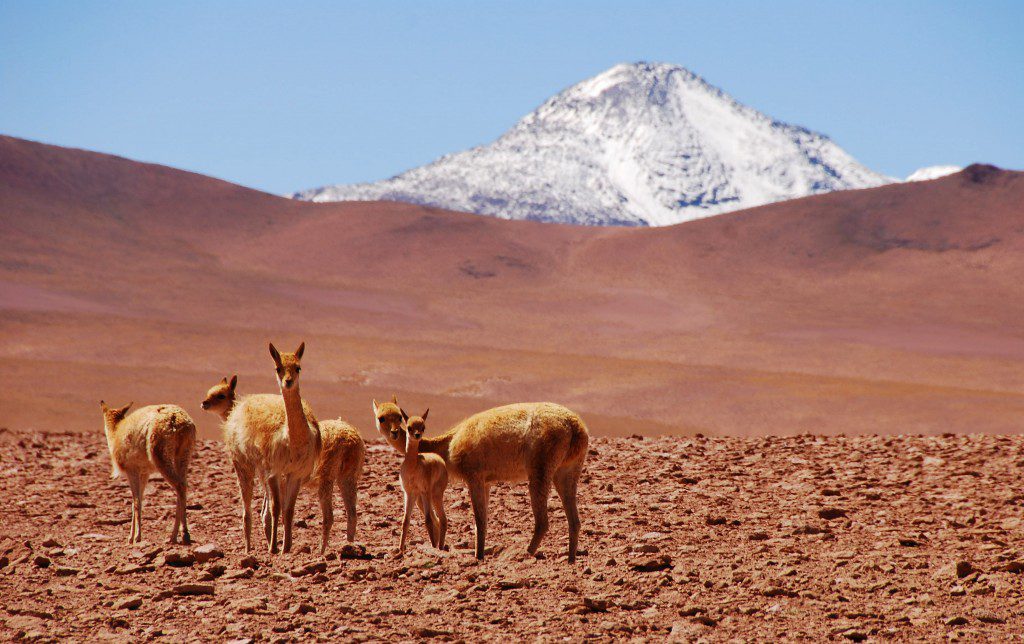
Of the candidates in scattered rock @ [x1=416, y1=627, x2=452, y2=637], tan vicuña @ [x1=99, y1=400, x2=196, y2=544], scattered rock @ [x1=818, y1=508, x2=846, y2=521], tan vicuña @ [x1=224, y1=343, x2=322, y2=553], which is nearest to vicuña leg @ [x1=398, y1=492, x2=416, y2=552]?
tan vicuña @ [x1=224, y1=343, x2=322, y2=553]

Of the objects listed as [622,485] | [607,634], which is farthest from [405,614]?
[622,485]

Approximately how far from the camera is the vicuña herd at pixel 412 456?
11.5 meters

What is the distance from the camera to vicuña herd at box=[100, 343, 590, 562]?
11.5 metres

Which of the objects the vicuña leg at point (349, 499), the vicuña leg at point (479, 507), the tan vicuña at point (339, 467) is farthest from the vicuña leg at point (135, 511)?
the vicuña leg at point (479, 507)

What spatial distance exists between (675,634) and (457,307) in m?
80.1

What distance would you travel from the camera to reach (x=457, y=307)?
88.2 meters

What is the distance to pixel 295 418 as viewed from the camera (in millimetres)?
11289

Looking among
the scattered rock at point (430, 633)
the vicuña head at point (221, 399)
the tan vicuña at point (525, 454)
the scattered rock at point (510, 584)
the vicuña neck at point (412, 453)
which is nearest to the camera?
the scattered rock at point (430, 633)

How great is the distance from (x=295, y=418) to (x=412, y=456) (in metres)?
1.23

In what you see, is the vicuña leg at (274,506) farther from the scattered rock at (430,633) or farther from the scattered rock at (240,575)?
the scattered rock at (430,633)

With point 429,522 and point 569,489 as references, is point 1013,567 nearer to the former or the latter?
point 569,489

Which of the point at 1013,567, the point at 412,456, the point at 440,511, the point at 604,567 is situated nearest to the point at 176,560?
the point at 412,456

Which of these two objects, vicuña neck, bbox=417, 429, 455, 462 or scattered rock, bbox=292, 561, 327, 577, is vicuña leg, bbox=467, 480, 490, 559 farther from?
scattered rock, bbox=292, 561, 327, 577

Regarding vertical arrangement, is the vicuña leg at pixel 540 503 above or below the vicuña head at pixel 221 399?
below
